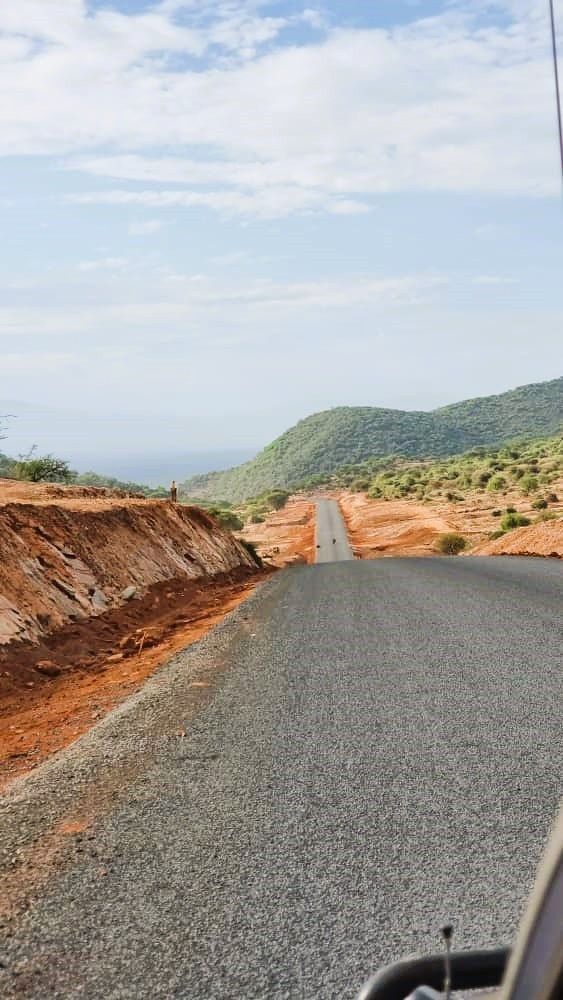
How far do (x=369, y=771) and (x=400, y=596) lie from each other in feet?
29.6

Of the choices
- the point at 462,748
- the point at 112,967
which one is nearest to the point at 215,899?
the point at 112,967

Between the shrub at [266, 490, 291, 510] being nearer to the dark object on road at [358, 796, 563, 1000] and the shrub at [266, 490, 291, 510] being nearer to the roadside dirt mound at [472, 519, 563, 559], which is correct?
the roadside dirt mound at [472, 519, 563, 559]

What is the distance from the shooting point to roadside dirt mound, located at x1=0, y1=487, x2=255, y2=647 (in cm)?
1246

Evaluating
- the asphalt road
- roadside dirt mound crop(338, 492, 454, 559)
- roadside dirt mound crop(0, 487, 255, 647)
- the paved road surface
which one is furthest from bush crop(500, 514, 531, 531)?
the asphalt road

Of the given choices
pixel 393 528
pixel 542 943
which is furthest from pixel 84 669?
pixel 393 528

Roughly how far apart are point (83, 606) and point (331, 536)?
4207 cm

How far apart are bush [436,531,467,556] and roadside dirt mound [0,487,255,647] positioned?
17399mm

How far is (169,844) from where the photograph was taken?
480 centimetres

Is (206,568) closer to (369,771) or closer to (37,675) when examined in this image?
(37,675)

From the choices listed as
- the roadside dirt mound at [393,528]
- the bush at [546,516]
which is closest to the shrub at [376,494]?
the roadside dirt mound at [393,528]

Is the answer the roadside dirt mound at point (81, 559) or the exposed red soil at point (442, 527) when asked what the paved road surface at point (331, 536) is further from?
the roadside dirt mound at point (81, 559)

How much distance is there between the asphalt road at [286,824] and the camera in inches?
143

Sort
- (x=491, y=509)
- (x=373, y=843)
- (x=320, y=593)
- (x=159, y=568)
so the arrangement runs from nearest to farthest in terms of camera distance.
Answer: (x=373, y=843) < (x=320, y=593) < (x=159, y=568) < (x=491, y=509)

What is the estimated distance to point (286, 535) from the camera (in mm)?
63812
